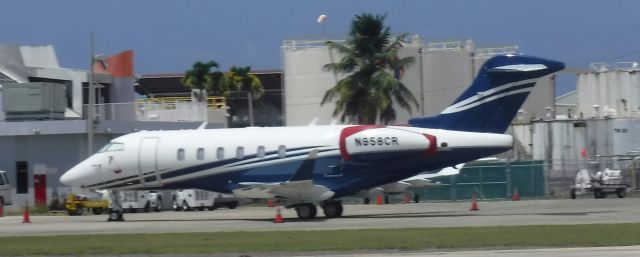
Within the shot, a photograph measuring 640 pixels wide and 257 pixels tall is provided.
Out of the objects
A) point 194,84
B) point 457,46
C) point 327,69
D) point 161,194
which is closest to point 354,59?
point 327,69

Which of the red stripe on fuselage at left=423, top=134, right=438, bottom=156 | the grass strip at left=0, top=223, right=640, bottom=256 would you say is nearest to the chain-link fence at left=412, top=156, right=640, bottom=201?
the red stripe on fuselage at left=423, top=134, right=438, bottom=156

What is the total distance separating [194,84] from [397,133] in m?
66.3

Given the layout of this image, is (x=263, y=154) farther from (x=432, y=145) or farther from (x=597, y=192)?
(x=597, y=192)

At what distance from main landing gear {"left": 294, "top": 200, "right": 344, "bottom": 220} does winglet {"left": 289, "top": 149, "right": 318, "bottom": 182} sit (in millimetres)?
1135

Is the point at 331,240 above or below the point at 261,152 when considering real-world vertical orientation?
below

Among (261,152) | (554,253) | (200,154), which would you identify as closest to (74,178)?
(200,154)

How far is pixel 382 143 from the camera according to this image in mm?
38500

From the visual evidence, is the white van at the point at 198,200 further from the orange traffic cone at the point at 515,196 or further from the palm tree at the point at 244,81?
the palm tree at the point at 244,81

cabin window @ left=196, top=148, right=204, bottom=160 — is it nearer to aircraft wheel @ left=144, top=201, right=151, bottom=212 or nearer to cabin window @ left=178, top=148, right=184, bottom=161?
cabin window @ left=178, top=148, right=184, bottom=161

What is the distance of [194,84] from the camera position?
103 meters

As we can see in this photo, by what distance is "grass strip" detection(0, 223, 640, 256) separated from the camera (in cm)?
2545

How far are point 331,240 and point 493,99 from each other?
1247cm

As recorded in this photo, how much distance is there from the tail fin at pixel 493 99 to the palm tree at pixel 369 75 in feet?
111

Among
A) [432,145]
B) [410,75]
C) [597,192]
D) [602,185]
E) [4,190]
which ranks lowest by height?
[597,192]
